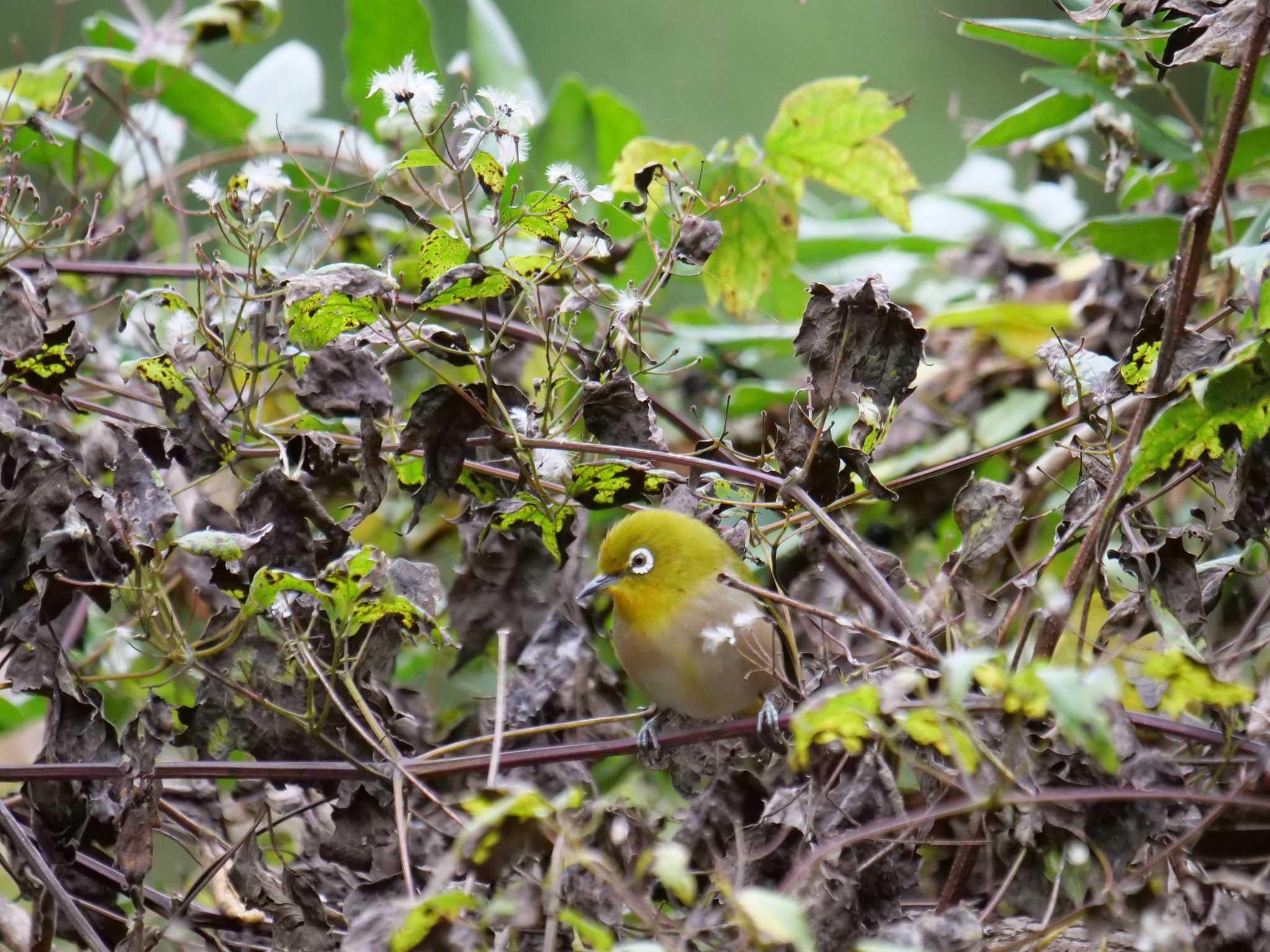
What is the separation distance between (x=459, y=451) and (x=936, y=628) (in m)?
0.85

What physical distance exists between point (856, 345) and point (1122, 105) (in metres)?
1.20

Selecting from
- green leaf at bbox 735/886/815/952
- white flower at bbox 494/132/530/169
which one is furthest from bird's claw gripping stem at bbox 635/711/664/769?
white flower at bbox 494/132/530/169

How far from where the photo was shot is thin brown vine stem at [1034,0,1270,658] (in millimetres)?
1840

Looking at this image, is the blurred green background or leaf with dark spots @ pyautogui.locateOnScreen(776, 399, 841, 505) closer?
leaf with dark spots @ pyautogui.locateOnScreen(776, 399, 841, 505)

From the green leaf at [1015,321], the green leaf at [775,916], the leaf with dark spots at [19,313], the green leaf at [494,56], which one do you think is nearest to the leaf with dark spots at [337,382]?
the leaf with dark spots at [19,313]

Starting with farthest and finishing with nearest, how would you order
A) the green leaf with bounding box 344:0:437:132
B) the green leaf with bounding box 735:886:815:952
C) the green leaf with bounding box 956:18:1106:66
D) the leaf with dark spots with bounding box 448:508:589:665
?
the green leaf with bounding box 344:0:437:132 < the leaf with dark spots with bounding box 448:508:589:665 < the green leaf with bounding box 956:18:1106:66 < the green leaf with bounding box 735:886:815:952

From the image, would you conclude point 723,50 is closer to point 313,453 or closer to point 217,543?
point 313,453

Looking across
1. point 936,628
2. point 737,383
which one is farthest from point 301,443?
point 737,383

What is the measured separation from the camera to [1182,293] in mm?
1880

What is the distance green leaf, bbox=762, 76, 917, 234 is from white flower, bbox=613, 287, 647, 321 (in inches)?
41.9

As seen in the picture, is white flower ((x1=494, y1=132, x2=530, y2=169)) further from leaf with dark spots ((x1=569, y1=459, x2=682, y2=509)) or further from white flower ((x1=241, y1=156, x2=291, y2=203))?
leaf with dark spots ((x1=569, y1=459, x2=682, y2=509))

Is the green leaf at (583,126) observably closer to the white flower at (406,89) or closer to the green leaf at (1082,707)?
the white flower at (406,89)

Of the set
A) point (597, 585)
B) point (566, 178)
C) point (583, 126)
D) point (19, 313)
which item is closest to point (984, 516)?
point (566, 178)

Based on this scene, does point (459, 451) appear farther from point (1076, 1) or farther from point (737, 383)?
point (737, 383)
